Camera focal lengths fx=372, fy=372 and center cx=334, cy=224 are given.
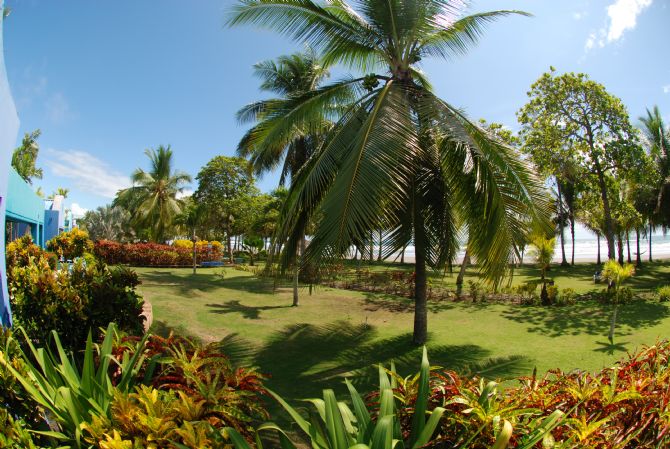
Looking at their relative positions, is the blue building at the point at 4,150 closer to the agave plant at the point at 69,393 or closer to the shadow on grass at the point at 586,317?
the agave plant at the point at 69,393

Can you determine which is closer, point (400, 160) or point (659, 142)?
point (400, 160)

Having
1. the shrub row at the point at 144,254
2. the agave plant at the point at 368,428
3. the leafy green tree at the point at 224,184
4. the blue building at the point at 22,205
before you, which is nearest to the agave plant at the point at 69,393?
the agave plant at the point at 368,428

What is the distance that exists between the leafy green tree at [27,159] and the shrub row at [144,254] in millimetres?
6949

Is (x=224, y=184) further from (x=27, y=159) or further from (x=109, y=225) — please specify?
(x=109, y=225)

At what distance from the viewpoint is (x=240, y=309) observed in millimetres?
10750

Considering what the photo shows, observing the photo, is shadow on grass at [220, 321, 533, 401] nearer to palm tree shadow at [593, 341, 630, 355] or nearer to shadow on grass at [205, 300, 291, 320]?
shadow on grass at [205, 300, 291, 320]

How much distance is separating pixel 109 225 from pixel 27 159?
75.4 feet

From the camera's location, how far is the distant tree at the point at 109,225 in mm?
46062

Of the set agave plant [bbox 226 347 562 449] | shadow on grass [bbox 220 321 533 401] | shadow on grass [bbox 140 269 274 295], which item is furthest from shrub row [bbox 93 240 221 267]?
agave plant [bbox 226 347 562 449]

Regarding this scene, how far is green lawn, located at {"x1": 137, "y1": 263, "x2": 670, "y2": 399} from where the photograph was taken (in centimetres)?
650

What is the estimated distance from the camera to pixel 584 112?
14.4 meters

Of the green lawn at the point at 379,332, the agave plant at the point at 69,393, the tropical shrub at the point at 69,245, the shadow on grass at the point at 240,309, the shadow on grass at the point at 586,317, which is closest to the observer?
the agave plant at the point at 69,393

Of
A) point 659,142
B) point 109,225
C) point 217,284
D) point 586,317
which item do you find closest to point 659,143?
point 659,142

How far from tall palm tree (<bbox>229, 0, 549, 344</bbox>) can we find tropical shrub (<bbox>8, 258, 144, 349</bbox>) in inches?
94.2
